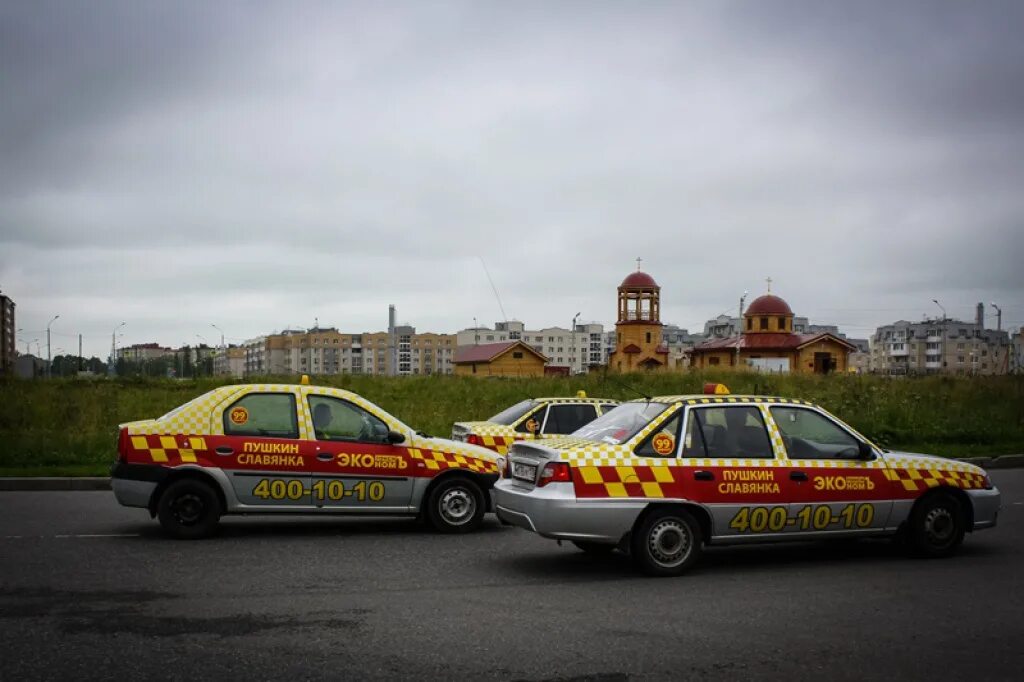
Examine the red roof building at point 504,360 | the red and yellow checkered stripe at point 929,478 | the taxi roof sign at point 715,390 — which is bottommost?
the red and yellow checkered stripe at point 929,478

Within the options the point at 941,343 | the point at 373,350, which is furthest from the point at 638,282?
the point at 373,350

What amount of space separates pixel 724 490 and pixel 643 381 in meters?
27.2

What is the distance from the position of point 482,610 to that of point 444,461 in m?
4.15

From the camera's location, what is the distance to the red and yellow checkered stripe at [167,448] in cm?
1069

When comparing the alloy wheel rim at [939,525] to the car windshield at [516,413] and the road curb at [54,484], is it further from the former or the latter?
the road curb at [54,484]

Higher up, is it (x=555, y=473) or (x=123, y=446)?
(x=123, y=446)

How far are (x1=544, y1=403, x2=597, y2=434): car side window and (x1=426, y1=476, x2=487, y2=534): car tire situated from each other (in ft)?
12.1

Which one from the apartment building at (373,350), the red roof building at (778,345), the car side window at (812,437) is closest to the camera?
the car side window at (812,437)

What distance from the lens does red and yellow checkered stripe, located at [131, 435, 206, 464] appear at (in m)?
10.7

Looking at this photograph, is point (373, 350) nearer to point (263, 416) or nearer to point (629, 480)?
point (263, 416)

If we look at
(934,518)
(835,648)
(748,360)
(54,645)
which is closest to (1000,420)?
(934,518)

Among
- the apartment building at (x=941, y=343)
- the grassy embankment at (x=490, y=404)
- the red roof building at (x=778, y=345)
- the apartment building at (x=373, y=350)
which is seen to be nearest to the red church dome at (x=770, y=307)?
the red roof building at (x=778, y=345)

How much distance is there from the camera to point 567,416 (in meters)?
15.3

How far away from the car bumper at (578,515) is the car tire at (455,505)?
2901mm
